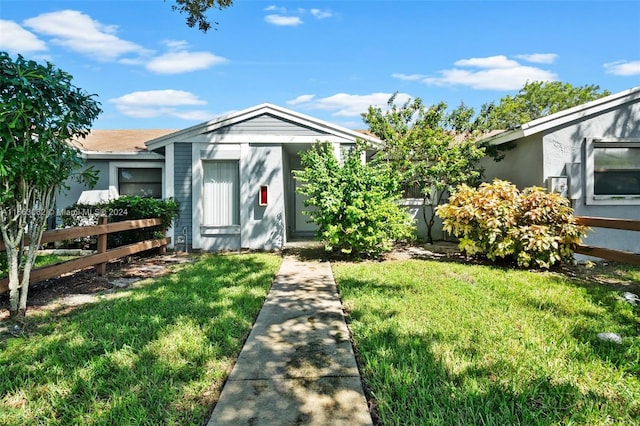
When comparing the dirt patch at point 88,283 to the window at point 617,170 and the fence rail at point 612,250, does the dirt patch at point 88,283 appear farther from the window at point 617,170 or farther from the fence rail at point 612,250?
the window at point 617,170

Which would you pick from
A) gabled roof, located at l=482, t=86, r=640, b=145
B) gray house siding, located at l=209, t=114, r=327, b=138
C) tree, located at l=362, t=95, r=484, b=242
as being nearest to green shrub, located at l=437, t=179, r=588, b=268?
gabled roof, located at l=482, t=86, r=640, b=145

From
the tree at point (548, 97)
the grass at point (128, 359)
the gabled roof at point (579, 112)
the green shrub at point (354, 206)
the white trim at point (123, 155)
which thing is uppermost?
the tree at point (548, 97)

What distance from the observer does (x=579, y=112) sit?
8.28 meters

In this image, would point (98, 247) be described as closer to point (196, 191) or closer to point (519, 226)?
point (196, 191)

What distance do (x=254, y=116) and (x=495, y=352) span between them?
8327mm

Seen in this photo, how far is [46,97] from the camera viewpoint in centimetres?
406

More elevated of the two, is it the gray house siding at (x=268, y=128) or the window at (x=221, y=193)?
the gray house siding at (x=268, y=128)

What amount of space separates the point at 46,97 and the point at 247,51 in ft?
32.7

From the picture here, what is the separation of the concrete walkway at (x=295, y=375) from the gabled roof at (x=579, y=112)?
6666mm

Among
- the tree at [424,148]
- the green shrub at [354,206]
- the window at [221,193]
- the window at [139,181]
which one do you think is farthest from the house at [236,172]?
the window at [139,181]

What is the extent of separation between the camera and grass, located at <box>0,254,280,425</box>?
2.29 m

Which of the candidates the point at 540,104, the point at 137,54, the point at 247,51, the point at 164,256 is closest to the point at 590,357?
the point at 164,256

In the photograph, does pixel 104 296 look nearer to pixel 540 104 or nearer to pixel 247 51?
pixel 247 51

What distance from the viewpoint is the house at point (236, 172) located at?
9.65 m
